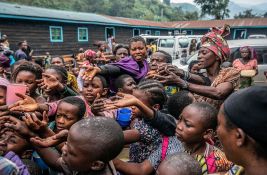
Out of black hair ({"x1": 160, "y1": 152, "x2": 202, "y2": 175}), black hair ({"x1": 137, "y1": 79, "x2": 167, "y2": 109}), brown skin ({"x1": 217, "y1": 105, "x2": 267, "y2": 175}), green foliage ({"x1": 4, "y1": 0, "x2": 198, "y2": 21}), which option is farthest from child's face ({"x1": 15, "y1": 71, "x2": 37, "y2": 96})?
green foliage ({"x1": 4, "y1": 0, "x2": 198, "y2": 21})

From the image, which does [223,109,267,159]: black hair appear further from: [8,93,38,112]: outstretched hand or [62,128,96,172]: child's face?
[8,93,38,112]: outstretched hand

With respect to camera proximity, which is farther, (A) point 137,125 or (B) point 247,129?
(A) point 137,125

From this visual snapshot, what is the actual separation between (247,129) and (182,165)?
2.18ft

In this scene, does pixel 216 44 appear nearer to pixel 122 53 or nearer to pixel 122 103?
pixel 122 103

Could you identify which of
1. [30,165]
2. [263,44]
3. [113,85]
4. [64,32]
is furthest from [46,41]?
[30,165]

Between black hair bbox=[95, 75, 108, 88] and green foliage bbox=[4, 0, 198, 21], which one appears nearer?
black hair bbox=[95, 75, 108, 88]

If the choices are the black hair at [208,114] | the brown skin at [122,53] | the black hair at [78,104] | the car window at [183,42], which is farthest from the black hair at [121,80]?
the car window at [183,42]

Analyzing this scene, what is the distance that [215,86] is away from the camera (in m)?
2.69

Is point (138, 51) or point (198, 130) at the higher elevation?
point (138, 51)

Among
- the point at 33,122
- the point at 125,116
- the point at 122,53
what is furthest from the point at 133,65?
the point at 122,53

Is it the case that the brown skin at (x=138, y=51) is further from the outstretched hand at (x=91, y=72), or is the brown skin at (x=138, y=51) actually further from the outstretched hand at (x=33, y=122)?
the outstretched hand at (x=33, y=122)

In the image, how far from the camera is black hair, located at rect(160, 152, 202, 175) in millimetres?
1604

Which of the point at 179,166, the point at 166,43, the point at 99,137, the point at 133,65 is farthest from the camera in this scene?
the point at 166,43

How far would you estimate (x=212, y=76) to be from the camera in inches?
119
